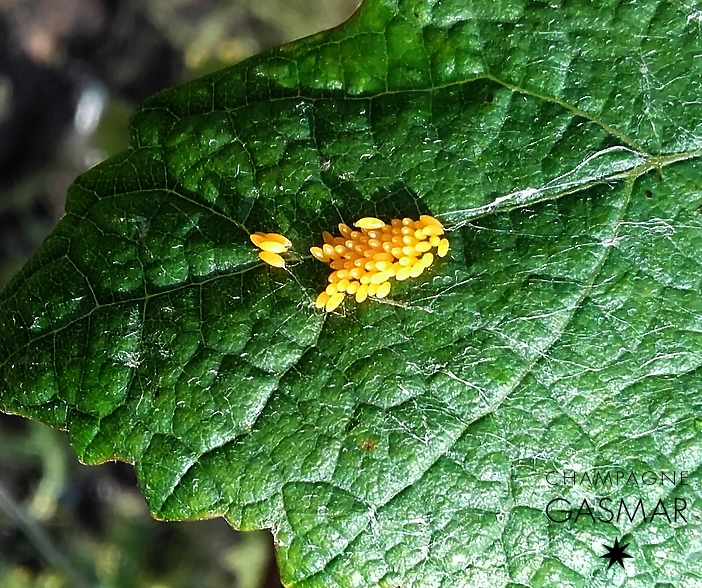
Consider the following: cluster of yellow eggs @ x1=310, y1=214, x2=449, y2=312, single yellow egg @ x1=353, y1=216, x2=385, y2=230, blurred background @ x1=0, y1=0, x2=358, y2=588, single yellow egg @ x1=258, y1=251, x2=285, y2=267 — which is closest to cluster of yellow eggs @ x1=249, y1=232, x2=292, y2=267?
single yellow egg @ x1=258, y1=251, x2=285, y2=267

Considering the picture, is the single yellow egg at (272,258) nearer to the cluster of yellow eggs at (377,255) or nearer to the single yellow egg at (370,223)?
the cluster of yellow eggs at (377,255)

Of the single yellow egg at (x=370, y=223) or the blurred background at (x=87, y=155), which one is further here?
the blurred background at (x=87, y=155)

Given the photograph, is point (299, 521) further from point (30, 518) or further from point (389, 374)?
point (30, 518)

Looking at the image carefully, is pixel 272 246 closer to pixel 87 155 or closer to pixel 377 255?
pixel 377 255

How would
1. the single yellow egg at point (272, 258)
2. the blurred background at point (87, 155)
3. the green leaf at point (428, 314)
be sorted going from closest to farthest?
the green leaf at point (428, 314) → the single yellow egg at point (272, 258) → the blurred background at point (87, 155)

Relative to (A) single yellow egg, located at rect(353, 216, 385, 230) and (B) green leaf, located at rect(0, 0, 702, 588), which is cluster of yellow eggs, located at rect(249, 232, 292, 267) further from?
(A) single yellow egg, located at rect(353, 216, 385, 230)

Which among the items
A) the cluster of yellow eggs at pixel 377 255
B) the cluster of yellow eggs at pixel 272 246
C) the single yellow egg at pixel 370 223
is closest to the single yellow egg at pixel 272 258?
the cluster of yellow eggs at pixel 272 246
